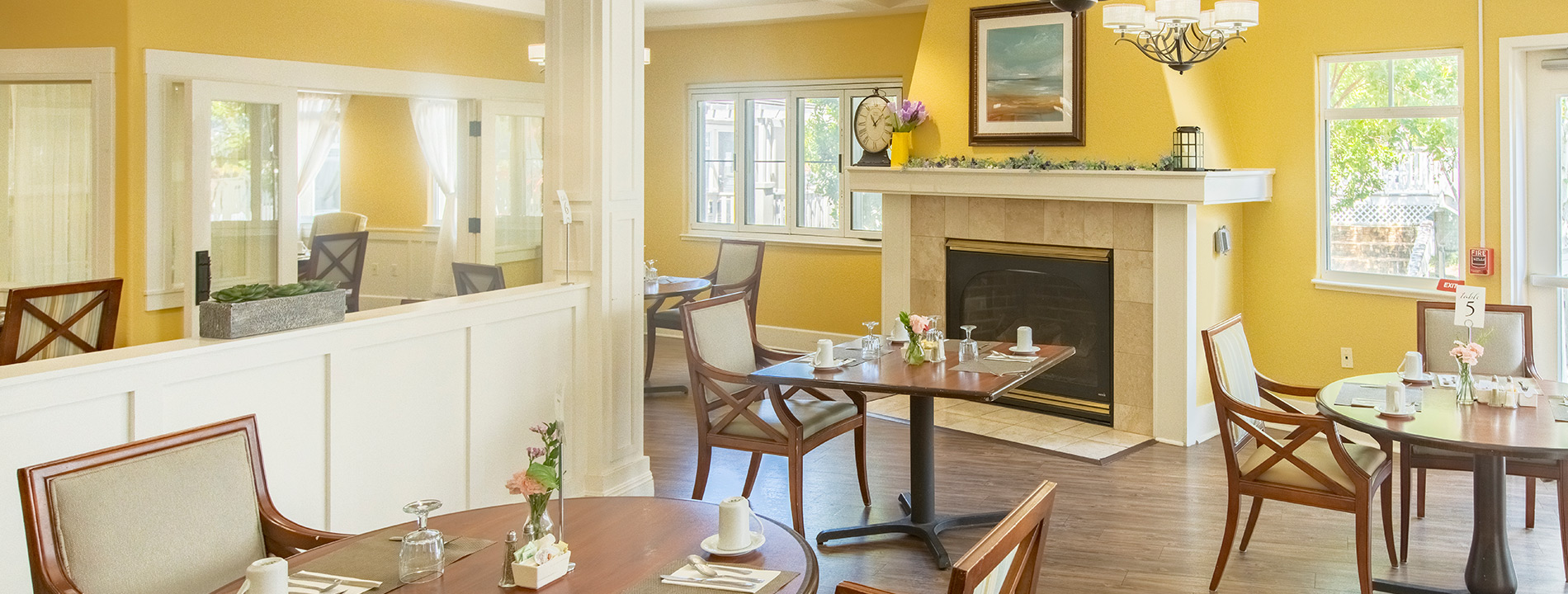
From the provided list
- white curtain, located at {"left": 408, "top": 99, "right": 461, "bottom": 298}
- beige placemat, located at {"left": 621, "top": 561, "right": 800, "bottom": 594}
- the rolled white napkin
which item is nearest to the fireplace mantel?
white curtain, located at {"left": 408, "top": 99, "right": 461, "bottom": 298}

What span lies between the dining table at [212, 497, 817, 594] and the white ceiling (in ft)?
19.1

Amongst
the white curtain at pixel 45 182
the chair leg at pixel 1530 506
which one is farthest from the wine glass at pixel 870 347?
the white curtain at pixel 45 182

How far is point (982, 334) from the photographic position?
7.05 m

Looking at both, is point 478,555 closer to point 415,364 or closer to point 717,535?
point 717,535

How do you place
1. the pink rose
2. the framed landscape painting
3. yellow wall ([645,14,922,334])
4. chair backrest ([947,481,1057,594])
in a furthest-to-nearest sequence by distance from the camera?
yellow wall ([645,14,922,334]), the framed landscape painting, the pink rose, chair backrest ([947,481,1057,594])

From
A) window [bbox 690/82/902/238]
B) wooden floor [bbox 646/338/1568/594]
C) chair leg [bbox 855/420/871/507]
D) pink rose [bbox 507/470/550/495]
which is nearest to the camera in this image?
pink rose [bbox 507/470/550/495]

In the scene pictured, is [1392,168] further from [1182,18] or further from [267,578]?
[267,578]

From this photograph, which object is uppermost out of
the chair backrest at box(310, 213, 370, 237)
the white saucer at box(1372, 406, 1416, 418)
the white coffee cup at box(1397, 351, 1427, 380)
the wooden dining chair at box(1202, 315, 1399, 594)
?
the chair backrest at box(310, 213, 370, 237)

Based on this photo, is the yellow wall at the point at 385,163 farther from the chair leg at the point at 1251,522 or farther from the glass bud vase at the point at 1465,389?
the glass bud vase at the point at 1465,389

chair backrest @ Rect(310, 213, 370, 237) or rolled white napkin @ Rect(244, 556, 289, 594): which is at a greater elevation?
chair backrest @ Rect(310, 213, 370, 237)

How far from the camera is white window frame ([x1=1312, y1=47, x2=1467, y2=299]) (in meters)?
5.69

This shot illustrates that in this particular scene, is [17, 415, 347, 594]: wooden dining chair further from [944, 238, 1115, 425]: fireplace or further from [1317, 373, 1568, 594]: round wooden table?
[944, 238, 1115, 425]: fireplace

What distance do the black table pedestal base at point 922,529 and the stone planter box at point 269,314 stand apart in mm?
2012

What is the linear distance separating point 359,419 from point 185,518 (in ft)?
3.90
